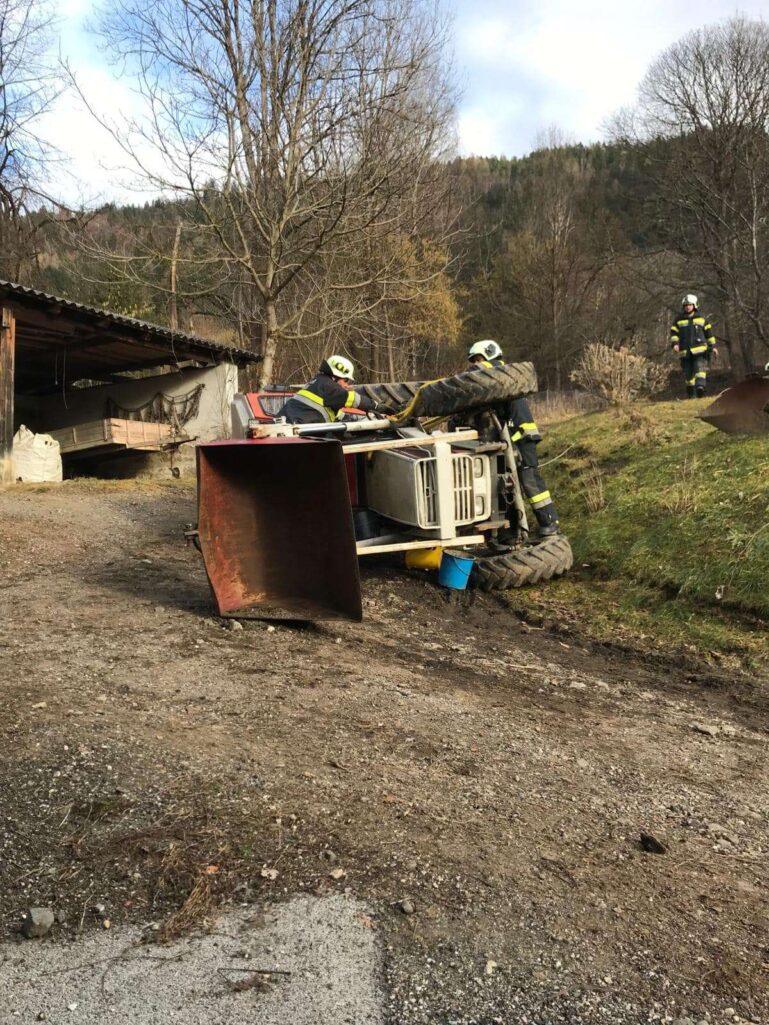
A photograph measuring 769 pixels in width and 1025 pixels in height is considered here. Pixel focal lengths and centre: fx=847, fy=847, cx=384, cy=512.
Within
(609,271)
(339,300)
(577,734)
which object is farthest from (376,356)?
(577,734)

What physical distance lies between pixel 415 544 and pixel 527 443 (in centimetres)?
148

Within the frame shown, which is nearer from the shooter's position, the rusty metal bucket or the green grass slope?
the green grass slope

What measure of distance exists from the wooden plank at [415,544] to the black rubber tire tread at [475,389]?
1007 mm

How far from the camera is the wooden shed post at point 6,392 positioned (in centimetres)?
1302

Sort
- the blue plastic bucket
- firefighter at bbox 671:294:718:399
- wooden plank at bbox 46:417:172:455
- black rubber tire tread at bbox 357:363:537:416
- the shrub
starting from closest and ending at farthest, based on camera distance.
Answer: black rubber tire tread at bbox 357:363:537:416 < the blue plastic bucket < the shrub < firefighter at bbox 671:294:718:399 < wooden plank at bbox 46:417:172:455

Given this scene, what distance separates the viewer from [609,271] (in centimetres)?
3656

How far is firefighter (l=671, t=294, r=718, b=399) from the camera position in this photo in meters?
14.0

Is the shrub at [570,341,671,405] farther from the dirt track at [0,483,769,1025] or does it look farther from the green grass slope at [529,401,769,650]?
the dirt track at [0,483,769,1025]

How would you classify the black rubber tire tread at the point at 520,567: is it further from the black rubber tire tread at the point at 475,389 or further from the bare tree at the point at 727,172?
the bare tree at the point at 727,172

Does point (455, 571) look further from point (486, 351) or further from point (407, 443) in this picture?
point (486, 351)

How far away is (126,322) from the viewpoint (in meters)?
14.5

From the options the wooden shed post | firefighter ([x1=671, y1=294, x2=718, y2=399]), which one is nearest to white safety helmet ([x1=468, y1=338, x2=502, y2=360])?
firefighter ([x1=671, y1=294, x2=718, y2=399])

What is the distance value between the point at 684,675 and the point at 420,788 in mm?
2500

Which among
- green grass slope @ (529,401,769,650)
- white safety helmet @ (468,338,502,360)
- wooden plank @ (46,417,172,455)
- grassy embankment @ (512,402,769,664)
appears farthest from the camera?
wooden plank @ (46,417,172,455)
